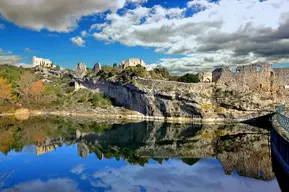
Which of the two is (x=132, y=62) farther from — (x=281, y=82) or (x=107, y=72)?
(x=281, y=82)

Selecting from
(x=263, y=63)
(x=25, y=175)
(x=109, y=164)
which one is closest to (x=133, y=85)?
(x=263, y=63)

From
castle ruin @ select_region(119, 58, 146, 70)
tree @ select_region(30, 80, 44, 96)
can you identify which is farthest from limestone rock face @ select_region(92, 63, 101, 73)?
tree @ select_region(30, 80, 44, 96)

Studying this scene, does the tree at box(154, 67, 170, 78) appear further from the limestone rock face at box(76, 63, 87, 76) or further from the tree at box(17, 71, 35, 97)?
the tree at box(17, 71, 35, 97)

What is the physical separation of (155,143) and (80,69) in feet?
150

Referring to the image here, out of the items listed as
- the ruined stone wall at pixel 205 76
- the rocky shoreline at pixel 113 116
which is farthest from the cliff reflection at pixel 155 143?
the ruined stone wall at pixel 205 76

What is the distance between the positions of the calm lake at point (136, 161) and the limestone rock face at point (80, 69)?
34.1 meters

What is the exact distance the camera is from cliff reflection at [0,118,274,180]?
727 inches

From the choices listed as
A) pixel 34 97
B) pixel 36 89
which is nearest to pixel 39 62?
pixel 36 89

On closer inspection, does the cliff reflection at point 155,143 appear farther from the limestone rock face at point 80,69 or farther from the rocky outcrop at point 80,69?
the limestone rock face at point 80,69

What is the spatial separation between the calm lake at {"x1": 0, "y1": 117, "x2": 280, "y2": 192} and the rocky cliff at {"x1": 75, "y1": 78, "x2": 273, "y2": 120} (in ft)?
29.0

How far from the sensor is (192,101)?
132ft

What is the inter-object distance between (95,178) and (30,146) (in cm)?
1151

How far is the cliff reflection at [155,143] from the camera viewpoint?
18453 mm

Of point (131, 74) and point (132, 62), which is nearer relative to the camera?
point (131, 74)
